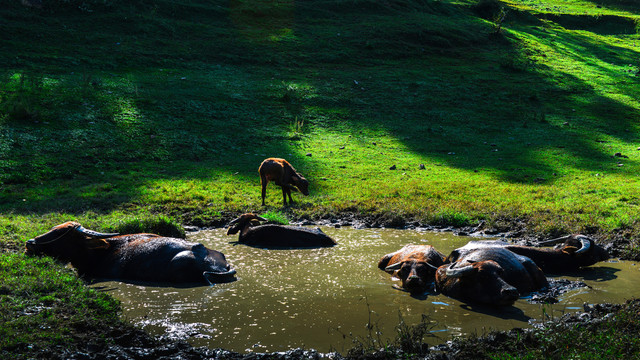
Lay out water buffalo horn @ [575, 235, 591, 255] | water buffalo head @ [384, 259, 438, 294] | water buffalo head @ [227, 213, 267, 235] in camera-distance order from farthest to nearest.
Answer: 1. water buffalo head @ [227, 213, 267, 235]
2. water buffalo horn @ [575, 235, 591, 255]
3. water buffalo head @ [384, 259, 438, 294]

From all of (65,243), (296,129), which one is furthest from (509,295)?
(296,129)

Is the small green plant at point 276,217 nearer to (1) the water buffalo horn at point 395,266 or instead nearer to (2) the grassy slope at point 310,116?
(2) the grassy slope at point 310,116

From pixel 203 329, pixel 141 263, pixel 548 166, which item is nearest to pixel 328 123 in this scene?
pixel 548 166

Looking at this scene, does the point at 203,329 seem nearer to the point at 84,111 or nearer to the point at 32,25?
the point at 84,111

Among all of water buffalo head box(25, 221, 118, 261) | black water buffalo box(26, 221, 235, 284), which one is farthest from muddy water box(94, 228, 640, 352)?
water buffalo head box(25, 221, 118, 261)

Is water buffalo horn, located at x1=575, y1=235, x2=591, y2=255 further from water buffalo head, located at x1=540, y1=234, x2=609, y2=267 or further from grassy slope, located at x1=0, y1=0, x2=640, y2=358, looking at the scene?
grassy slope, located at x1=0, y1=0, x2=640, y2=358

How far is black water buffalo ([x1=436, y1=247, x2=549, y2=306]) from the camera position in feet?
24.1

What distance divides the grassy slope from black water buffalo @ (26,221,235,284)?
1463 mm

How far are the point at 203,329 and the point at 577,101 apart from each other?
26.8m

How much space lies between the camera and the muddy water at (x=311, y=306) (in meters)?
6.53

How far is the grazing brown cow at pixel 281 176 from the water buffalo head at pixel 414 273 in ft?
19.6

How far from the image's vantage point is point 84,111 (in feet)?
66.3

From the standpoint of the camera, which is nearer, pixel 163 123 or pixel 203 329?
A: pixel 203 329

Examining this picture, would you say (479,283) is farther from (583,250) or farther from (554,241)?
(554,241)
